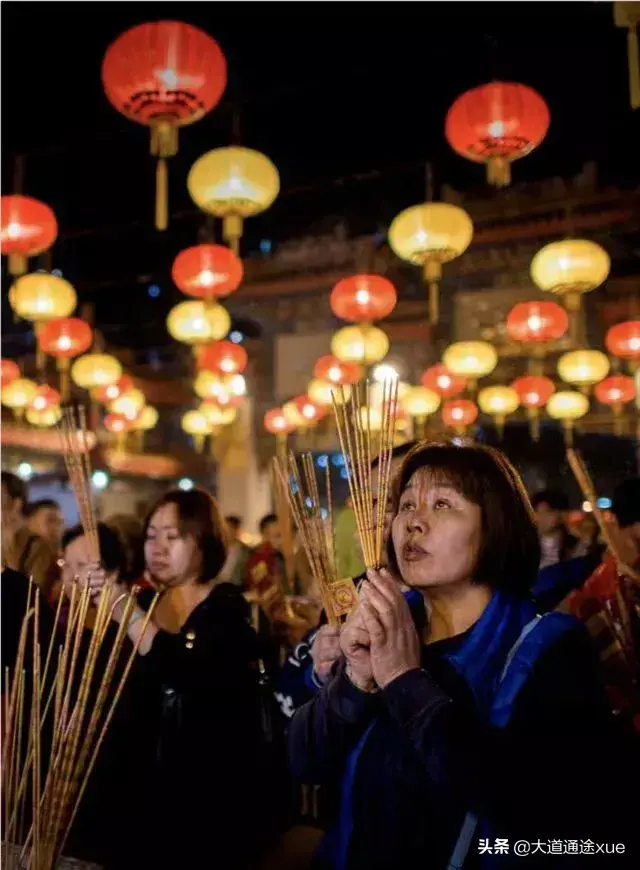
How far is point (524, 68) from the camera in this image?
255 inches

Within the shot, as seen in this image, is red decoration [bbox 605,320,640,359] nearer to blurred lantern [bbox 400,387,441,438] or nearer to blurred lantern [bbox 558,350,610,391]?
blurred lantern [bbox 558,350,610,391]

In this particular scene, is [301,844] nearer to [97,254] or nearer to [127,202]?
[127,202]

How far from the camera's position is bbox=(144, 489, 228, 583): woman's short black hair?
7.23 ft

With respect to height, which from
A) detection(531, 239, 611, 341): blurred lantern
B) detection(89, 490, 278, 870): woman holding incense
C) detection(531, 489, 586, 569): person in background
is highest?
detection(531, 239, 611, 341): blurred lantern

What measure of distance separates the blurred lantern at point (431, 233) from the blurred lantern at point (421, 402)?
369 cm

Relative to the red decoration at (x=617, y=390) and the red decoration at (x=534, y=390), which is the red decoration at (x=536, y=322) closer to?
the red decoration at (x=534, y=390)

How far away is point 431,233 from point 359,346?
2.06 m

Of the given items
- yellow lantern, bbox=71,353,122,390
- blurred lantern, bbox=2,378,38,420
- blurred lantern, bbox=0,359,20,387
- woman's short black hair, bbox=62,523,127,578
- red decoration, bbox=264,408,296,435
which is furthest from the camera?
red decoration, bbox=264,408,296,435

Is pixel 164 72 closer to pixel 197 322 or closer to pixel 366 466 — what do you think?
pixel 366 466

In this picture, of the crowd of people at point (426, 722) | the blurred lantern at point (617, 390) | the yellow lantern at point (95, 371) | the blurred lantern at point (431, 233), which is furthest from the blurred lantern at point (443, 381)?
the crowd of people at point (426, 722)

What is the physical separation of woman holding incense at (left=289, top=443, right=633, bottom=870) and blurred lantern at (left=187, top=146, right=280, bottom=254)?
113 inches

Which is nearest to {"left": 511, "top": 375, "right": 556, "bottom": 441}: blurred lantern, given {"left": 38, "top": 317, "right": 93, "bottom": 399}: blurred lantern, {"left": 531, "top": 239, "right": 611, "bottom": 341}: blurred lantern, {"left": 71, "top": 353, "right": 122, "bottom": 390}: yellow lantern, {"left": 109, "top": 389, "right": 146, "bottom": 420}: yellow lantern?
{"left": 531, "top": 239, "right": 611, "bottom": 341}: blurred lantern

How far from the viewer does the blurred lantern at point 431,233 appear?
429cm

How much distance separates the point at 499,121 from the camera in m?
3.52
